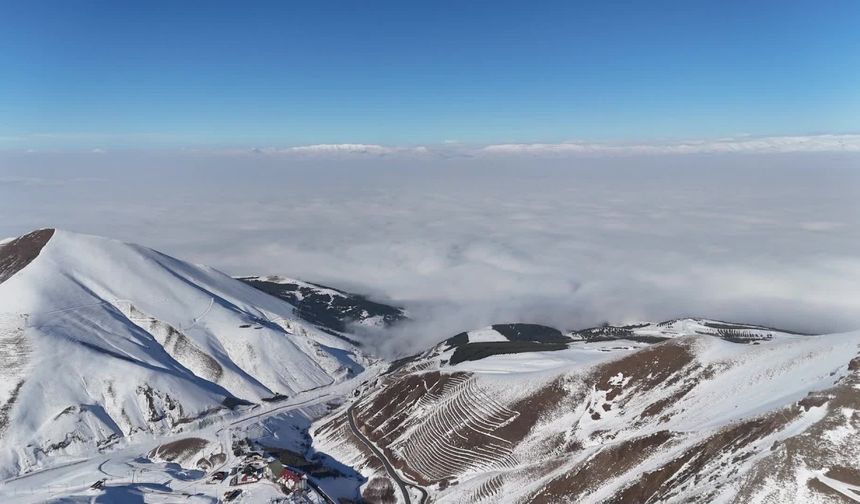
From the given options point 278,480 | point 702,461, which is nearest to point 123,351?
point 278,480

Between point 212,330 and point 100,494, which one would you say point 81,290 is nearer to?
point 212,330

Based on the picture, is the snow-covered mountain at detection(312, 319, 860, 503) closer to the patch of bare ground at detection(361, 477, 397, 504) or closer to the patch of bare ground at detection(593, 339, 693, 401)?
the patch of bare ground at detection(593, 339, 693, 401)

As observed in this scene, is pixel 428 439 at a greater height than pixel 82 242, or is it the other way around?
pixel 82 242

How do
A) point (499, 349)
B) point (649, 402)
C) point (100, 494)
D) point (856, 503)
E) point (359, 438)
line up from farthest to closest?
1. point (499, 349)
2. point (359, 438)
3. point (649, 402)
4. point (100, 494)
5. point (856, 503)

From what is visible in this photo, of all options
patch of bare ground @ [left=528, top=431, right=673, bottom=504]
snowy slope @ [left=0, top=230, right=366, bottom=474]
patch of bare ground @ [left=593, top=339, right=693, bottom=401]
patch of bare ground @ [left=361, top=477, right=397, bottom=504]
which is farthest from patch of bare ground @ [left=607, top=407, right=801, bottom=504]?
snowy slope @ [left=0, top=230, right=366, bottom=474]

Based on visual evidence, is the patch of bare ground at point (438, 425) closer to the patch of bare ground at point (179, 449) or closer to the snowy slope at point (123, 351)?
the patch of bare ground at point (179, 449)

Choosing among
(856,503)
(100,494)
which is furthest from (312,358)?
(856,503)
